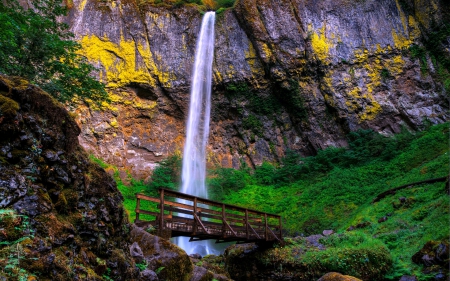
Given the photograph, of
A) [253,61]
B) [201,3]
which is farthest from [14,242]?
[201,3]

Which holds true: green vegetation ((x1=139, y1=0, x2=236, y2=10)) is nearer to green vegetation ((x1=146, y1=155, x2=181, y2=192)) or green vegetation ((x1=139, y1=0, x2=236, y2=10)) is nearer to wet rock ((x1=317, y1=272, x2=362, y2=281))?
green vegetation ((x1=146, y1=155, x2=181, y2=192))

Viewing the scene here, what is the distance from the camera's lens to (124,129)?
74.3 ft

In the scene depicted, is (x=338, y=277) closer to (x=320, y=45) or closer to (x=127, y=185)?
(x=127, y=185)

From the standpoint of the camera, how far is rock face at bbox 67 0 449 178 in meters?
21.6

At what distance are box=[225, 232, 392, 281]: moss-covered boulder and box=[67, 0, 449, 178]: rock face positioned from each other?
→ 13.3m

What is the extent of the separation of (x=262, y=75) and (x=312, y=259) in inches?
661

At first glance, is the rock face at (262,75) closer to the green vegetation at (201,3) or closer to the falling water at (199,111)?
the falling water at (199,111)

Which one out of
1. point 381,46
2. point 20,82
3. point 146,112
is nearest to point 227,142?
point 146,112

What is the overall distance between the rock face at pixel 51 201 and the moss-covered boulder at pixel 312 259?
619 cm

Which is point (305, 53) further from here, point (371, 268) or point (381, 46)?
point (371, 268)

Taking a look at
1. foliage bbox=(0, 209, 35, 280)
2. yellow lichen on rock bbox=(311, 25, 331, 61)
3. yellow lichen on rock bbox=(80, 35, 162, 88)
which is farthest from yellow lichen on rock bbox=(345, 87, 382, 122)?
foliage bbox=(0, 209, 35, 280)

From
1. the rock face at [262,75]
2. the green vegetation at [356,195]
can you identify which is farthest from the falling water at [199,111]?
the green vegetation at [356,195]

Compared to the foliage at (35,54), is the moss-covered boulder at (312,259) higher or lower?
lower

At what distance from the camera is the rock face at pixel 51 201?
9.68ft
